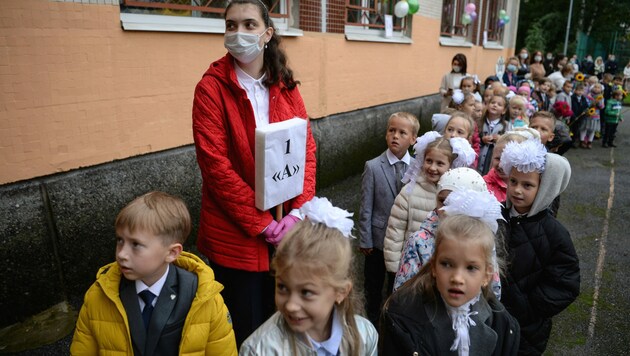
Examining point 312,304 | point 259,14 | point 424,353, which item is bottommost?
point 424,353

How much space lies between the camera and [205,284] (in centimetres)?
195

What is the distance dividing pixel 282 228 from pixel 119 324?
859 millimetres

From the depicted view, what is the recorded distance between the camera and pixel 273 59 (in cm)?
251

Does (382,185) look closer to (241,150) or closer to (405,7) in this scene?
(241,150)

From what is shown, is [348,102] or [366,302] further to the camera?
[348,102]

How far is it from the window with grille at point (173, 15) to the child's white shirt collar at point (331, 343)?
3.03 m

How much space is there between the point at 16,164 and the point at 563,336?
12.9 ft

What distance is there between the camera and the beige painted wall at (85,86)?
314cm

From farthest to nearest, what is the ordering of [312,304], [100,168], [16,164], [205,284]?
1. [100,168]
2. [16,164]
3. [205,284]
4. [312,304]

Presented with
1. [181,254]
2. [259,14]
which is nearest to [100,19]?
[259,14]

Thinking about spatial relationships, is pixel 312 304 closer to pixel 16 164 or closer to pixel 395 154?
pixel 395 154

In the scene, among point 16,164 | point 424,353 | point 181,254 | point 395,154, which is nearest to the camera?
point 424,353

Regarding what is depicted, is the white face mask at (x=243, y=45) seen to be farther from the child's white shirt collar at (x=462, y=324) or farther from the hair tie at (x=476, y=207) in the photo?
the child's white shirt collar at (x=462, y=324)

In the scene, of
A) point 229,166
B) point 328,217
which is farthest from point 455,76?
point 328,217
